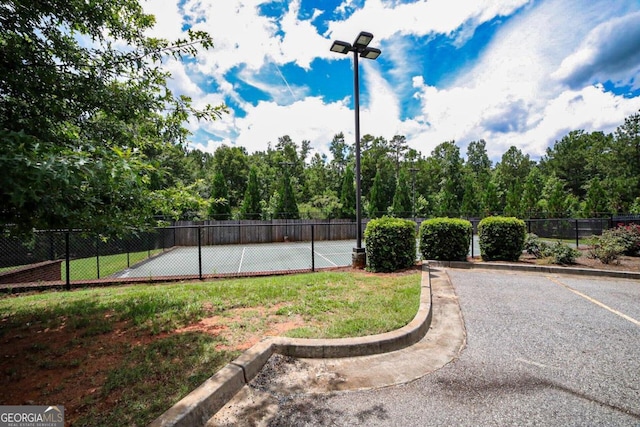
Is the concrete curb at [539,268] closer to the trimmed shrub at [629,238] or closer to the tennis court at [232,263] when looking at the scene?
the trimmed shrub at [629,238]

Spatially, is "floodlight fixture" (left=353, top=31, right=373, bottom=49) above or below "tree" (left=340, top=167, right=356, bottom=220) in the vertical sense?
above

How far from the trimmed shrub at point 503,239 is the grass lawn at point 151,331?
4.33 metres

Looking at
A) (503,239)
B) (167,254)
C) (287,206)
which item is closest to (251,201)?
(287,206)

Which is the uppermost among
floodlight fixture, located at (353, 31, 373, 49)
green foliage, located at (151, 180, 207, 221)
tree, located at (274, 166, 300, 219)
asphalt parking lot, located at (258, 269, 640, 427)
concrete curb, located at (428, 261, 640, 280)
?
floodlight fixture, located at (353, 31, 373, 49)

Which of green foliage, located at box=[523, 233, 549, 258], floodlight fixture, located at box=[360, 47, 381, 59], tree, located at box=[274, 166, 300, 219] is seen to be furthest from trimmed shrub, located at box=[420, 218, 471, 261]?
tree, located at box=[274, 166, 300, 219]

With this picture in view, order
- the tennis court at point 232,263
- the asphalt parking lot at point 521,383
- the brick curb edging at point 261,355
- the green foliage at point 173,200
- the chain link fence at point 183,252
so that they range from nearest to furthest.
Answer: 1. the brick curb edging at point 261,355
2. the asphalt parking lot at point 521,383
3. the green foliage at point 173,200
4. the chain link fence at point 183,252
5. the tennis court at point 232,263

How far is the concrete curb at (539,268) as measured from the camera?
6827 mm

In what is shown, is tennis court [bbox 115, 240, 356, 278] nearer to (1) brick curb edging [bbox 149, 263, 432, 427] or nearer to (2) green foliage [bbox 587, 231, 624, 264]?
(1) brick curb edging [bbox 149, 263, 432, 427]

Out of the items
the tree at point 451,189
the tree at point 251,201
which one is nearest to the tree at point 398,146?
the tree at point 451,189

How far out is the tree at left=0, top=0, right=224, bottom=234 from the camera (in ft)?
6.78

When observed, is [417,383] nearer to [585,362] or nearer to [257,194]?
[585,362]

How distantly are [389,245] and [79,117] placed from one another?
20.4ft

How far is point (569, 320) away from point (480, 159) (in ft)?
261

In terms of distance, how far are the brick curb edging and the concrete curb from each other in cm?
437
